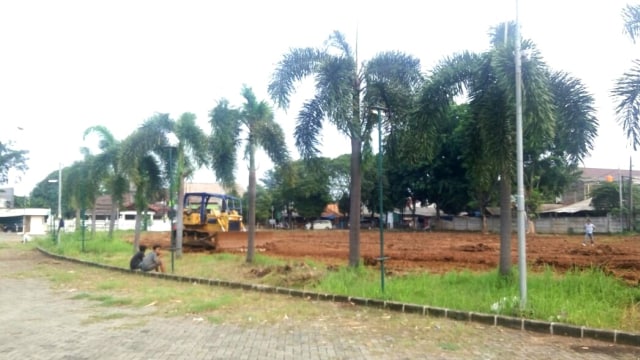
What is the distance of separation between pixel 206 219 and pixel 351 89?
1481 cm

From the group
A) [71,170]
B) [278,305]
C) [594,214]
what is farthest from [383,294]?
[594,214]

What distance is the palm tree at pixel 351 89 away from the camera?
15.0m

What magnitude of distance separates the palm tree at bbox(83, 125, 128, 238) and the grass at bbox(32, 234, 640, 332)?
8.94 metres

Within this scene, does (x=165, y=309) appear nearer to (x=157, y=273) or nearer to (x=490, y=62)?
(x=157, y=273)

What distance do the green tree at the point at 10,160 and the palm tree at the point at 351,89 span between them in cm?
6287

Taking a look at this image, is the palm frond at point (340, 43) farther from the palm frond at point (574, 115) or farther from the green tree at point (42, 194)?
the green tree at point (42, 194)

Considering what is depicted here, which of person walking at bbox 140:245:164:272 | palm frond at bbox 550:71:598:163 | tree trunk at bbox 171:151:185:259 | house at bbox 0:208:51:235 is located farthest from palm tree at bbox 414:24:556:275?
house at bbox 0:208:51:235

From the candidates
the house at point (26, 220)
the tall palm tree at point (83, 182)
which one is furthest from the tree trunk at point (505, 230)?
the house at point (26, 220)

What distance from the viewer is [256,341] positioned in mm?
8453

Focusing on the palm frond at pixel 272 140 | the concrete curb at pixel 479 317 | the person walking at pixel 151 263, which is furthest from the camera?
the palm frond at pixel 272 140

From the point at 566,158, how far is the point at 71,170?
28667 millimetres

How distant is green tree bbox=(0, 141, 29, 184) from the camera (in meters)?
68.3

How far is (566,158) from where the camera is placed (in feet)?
41.9

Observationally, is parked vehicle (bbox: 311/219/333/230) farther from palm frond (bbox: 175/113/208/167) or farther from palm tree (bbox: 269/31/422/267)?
palm tree (bbox: 269/31/422/267)
